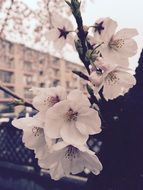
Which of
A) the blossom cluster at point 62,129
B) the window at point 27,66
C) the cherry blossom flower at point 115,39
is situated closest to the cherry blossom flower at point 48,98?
the blossom cluster at point 62,129

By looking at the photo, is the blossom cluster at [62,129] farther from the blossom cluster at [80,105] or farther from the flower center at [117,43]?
the flower center at [117,43]

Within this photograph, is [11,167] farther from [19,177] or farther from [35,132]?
[35,132]

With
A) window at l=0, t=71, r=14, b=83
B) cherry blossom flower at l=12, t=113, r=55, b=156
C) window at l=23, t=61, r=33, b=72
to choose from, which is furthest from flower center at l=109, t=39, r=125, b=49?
window at l=23, t=61, r=33, b=72

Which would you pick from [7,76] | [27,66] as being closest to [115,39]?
[7,76]

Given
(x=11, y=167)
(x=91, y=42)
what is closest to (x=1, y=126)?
(x=11, y=167)

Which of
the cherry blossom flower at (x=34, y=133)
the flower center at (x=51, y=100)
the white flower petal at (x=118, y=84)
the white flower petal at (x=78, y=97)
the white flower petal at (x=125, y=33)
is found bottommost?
the cherry blossom flower at (x=34, y=133)
